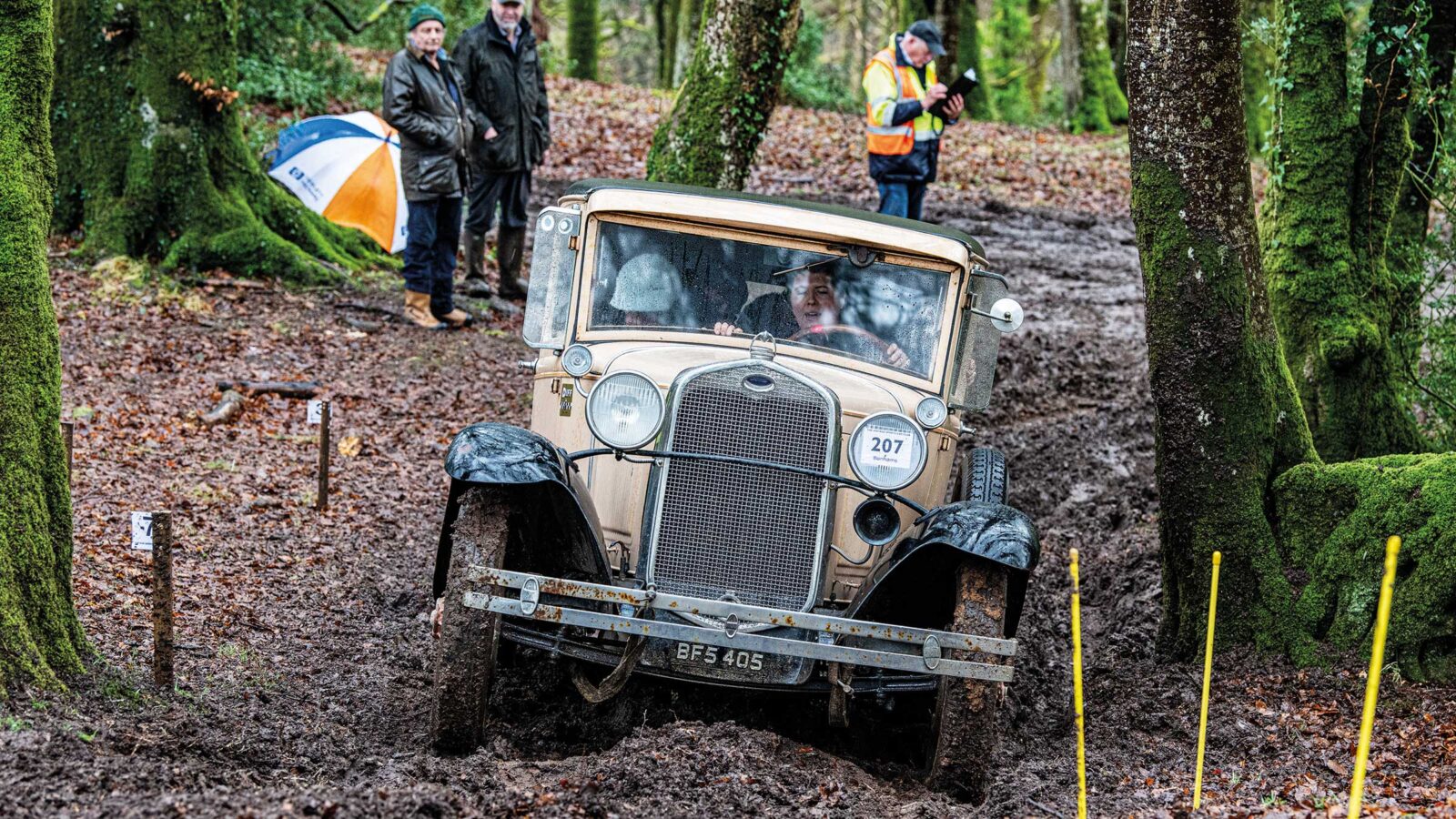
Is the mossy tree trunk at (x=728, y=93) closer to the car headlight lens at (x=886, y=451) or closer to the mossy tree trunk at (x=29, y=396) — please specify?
the car headlight lens at (x=886, y=451)

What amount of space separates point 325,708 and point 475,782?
3.75ft

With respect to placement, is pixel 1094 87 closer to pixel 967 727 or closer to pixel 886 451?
pixel 886 451

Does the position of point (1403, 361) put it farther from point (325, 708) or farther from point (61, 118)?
point (61, 118)

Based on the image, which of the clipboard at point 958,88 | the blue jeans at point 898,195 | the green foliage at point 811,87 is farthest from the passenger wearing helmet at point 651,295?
the green foliage at point 811,87

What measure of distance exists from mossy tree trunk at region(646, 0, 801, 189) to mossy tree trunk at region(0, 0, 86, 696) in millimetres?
5928

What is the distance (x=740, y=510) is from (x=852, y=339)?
117cm

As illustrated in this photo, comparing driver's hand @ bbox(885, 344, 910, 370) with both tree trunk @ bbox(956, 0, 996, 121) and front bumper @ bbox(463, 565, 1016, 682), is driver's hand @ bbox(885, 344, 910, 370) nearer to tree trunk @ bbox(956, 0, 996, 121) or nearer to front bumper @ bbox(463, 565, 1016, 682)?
front bumper @ bbox(463, 565, 1016, 682)

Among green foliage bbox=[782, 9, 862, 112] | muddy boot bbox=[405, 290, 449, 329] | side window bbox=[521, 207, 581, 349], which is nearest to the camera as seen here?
side window bbox=[521, 207, 581, 349]

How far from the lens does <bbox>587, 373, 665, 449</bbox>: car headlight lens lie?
529 cm

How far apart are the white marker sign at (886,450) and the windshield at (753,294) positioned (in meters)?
0.73

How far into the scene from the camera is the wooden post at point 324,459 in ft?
24.5

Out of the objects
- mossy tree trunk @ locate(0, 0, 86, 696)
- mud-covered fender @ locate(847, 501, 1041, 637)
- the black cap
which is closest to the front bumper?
mud-covered fender @ locate(847, 501, 1041, 637)

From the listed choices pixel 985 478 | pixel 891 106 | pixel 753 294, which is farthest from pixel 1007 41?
pixel 753 294

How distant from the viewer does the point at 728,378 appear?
536cm
